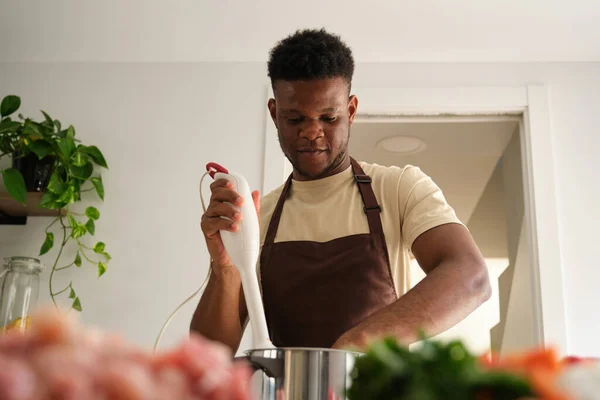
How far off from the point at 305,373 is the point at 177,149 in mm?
1963

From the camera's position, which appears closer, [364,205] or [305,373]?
[305,373]

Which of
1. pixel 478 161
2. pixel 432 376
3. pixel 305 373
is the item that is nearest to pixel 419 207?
pixel 305 373

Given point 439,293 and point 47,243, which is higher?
point 47,243

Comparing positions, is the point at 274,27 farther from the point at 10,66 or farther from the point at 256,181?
the point at 10,66

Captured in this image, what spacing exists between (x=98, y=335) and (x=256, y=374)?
390mm

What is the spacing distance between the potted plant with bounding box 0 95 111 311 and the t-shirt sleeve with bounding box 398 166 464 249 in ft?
4.50

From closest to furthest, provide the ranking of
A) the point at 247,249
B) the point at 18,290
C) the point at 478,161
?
the point at 247,249 < the point at 18,290 < the point at 478,161

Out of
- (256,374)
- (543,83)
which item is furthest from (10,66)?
(256,374)

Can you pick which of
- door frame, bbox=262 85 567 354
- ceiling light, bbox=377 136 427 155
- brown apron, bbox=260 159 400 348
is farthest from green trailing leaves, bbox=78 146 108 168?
brown apron, bbox=260 159 400 348

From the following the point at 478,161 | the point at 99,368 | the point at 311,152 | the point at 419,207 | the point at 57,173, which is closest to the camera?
the point at 99,368

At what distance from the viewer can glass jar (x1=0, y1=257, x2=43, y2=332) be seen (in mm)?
1473

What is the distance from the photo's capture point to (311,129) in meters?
1.23

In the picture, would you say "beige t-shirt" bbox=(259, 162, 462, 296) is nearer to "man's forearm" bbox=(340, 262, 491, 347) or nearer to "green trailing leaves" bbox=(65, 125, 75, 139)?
"man's forearm" bbox=(340, 262, 491, 347)

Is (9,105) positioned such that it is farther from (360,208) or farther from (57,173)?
(360,208)
